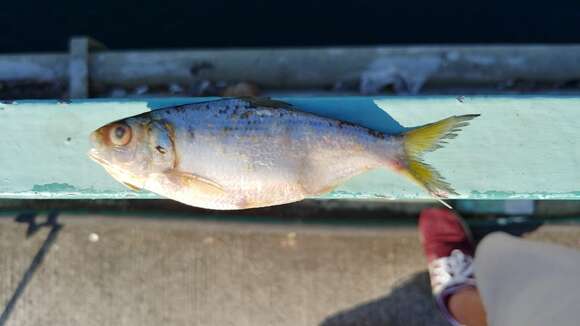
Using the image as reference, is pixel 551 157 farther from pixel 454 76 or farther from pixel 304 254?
pixel 304 254

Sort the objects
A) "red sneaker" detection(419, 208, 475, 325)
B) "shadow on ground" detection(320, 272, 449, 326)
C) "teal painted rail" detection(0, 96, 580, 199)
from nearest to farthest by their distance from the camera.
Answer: "teal painted rail" detection(0, 96, 580, 199) → "red sneaker" detection(419, 208, 475, 325) → "shadow on ground" detection(320, 272, 449, 326)

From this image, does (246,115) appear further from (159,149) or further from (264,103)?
(159,149)

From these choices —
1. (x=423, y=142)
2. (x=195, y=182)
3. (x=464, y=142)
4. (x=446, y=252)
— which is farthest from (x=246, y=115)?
(x=446, y=252)

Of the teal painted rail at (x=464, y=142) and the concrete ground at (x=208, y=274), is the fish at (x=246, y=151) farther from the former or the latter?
the concrete ground at (x=208, y=274)

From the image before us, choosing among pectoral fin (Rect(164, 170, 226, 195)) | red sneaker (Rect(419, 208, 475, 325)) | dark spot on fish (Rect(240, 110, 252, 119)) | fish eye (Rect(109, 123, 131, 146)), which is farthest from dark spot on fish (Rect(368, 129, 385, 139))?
red sneaker (Rect(419, 208, 475, 325))

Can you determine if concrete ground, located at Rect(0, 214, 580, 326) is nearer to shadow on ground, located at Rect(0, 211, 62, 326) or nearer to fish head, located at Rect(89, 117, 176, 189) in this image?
shadow on ground, located at Rect(0, 211, 62, 326)

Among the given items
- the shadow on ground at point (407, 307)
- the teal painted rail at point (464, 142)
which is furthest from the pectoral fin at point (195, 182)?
the shadow on ground at point (407, 307)
